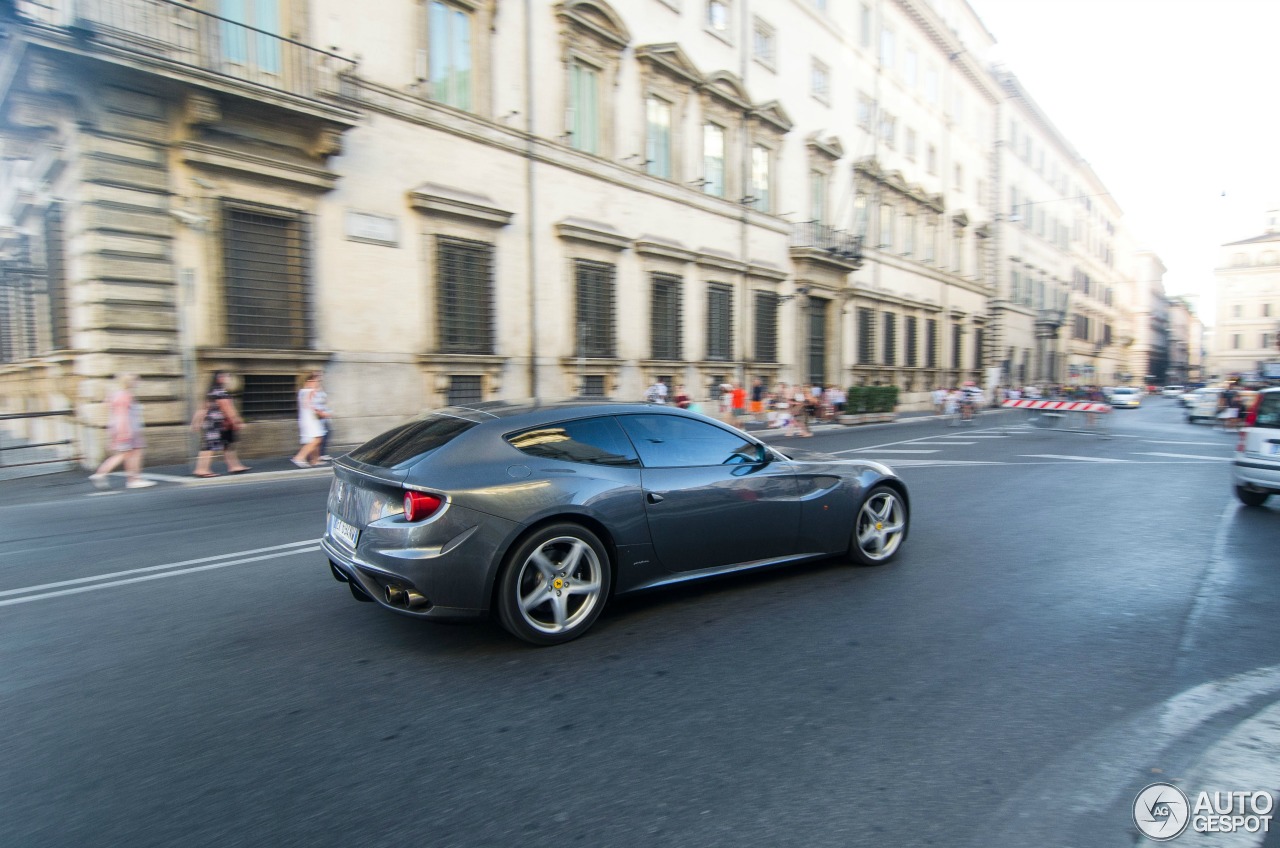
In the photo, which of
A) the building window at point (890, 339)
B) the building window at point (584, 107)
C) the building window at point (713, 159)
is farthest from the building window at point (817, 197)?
the building window at point (584, 107)

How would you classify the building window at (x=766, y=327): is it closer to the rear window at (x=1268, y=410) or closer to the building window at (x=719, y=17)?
the building window at (x=719, y=17)

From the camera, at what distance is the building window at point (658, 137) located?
22.7 metres

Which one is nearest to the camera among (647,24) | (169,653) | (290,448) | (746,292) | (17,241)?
(169,653)

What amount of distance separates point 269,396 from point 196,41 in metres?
6.25

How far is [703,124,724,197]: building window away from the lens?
2511 centimetres

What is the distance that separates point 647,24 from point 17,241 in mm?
16880

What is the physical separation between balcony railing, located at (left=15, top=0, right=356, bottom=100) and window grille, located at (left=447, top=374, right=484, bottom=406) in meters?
6.36

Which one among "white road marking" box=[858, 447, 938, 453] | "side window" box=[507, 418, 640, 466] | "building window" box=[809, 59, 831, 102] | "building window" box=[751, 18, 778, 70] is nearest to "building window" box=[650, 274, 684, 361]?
"white road marking" box=[858, 447, 938, 453]

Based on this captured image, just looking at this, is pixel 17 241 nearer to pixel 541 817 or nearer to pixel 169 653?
pixel 169 653

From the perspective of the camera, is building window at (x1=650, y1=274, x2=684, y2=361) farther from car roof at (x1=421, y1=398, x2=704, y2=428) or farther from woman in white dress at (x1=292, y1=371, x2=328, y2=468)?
car roof at (x1=421, y1=398, x2=704, y2=428)

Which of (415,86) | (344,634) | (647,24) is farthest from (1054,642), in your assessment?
(647,24)

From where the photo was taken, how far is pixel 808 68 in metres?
30.1

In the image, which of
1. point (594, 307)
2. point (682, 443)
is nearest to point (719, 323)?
point (594, 307)

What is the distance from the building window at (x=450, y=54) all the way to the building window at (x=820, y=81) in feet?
57.7
